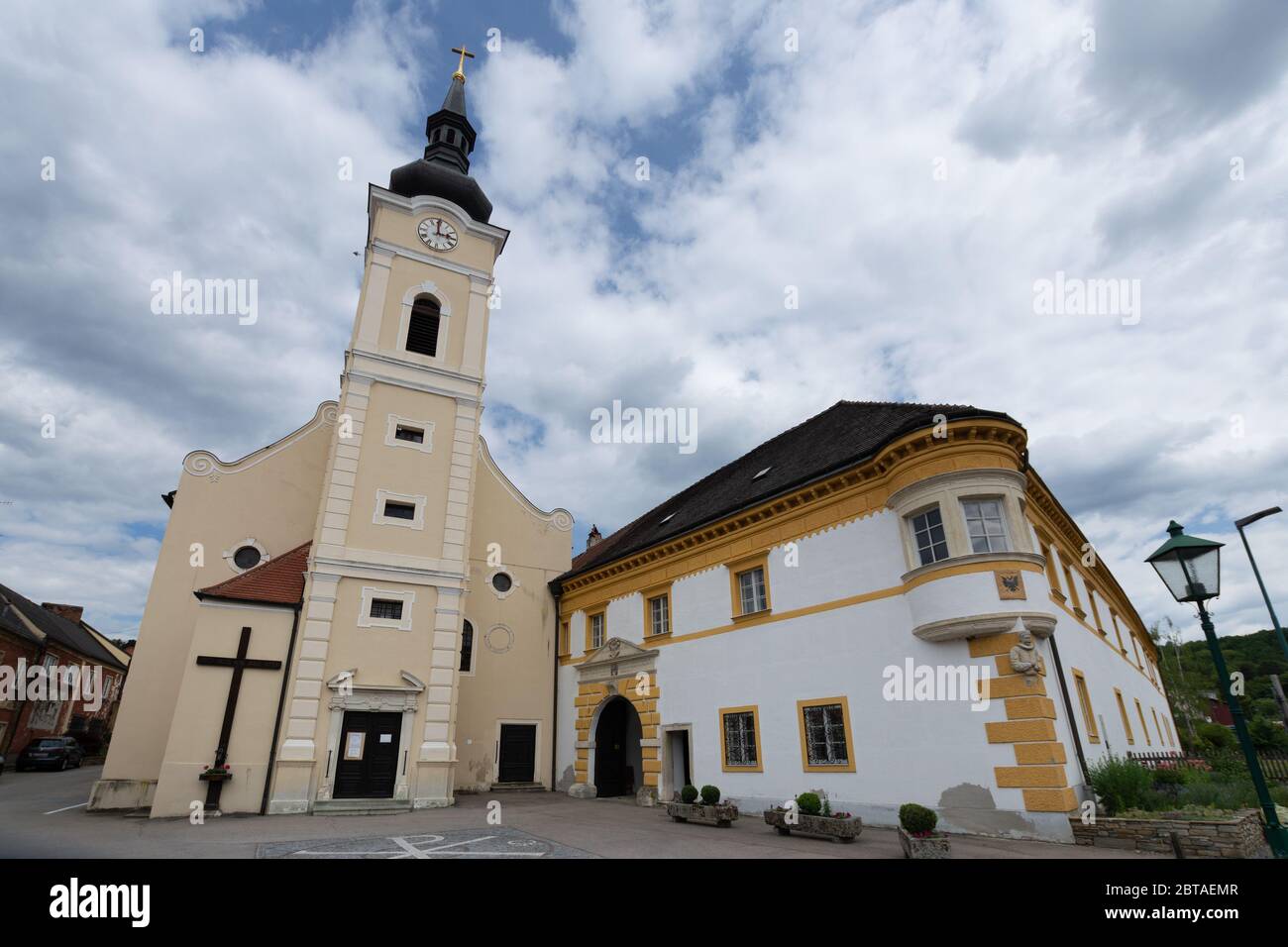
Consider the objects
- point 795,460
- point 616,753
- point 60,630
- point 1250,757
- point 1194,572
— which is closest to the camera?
point 1250,757

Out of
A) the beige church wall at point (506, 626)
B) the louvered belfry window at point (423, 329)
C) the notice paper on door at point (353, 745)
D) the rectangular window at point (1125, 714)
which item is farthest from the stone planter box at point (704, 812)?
the louvered belfry window at point (423, 329)

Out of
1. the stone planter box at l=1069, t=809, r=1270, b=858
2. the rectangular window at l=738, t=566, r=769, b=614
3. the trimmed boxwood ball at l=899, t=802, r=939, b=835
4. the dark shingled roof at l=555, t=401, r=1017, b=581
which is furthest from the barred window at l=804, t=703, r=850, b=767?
the dark shingled roof at l=555, t=401, r=1017, b=581

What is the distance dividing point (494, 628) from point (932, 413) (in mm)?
16468

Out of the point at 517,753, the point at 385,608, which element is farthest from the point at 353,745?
the point at 517,753

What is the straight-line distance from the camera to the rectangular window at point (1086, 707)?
43.9ft

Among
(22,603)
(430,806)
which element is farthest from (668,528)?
(22,603)

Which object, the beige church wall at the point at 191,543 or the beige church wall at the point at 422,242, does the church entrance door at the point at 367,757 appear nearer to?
Answer: the beige church wall at the point at 191,543

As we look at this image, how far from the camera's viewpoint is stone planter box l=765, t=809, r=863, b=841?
1118cm

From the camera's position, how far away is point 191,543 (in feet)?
67.2

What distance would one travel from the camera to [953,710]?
12.2 m

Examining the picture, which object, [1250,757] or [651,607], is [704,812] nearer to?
[651,607]

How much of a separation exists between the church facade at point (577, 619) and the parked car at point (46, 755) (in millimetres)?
20404

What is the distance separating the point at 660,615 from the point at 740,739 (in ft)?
16.3

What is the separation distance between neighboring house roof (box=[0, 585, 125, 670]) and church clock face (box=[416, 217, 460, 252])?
116ft
